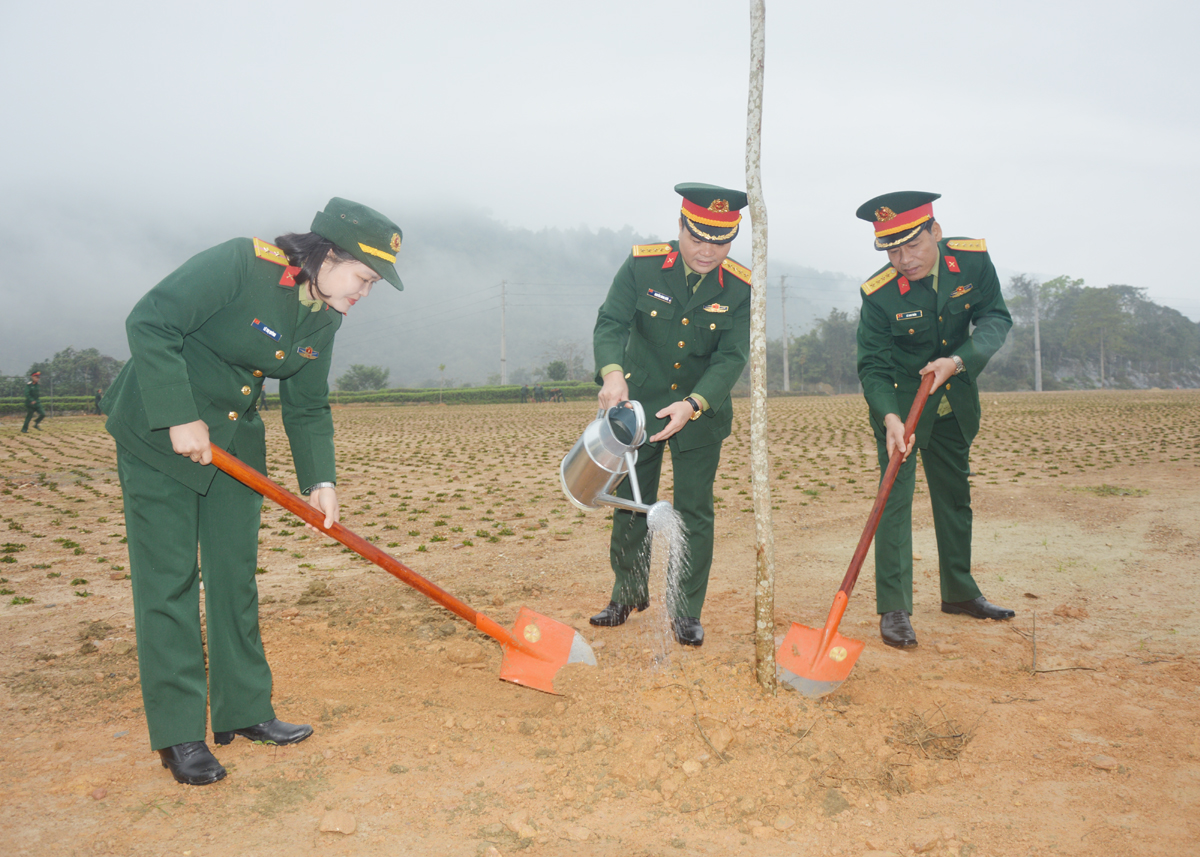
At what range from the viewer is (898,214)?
11.7ft

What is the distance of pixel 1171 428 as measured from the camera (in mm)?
15859

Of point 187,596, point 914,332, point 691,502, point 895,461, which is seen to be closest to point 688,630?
point 691,502

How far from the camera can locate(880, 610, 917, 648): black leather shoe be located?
11.8 feet

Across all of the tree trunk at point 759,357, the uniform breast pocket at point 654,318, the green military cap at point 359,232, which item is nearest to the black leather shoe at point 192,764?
the green military cap at point 359,232

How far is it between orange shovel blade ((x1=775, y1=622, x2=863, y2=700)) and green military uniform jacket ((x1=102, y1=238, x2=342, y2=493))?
209 cm

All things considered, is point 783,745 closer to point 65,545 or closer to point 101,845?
point 101,845

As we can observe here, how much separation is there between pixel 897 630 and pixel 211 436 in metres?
3.08

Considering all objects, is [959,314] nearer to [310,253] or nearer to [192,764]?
[310,253]

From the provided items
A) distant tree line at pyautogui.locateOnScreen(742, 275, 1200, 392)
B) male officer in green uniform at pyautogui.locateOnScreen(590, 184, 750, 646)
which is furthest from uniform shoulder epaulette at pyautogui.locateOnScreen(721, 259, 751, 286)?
distant tree line at pyautogui.locateOnScreen(742, 275, 1200, 392)

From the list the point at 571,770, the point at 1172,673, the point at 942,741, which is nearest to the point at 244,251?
the point at 571,770

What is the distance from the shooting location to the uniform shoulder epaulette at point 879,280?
154 inches

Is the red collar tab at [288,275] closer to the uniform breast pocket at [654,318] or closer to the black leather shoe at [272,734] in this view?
the black leather shoe at [272,734]

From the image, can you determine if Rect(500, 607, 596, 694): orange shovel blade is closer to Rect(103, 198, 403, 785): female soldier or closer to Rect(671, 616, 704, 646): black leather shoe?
Rect(671, 616, 704, 646): black leather shoe

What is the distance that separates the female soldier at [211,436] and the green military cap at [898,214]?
2.27m
